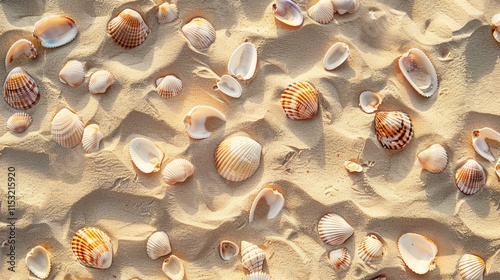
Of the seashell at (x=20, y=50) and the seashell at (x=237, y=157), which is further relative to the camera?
the seashell at (x=20, y=50)

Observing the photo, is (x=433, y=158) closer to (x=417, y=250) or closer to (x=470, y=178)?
(x=470, y=178)

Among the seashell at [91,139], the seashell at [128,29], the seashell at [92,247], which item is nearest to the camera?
the seashell at [92,247]

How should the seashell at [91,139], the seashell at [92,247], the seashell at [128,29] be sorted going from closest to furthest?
the seashell at [92,247] → the seashell at [91,139] → the seashell at [128,29]

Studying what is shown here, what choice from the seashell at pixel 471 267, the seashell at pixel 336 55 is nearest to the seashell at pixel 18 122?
the seashell at pixel 336 55

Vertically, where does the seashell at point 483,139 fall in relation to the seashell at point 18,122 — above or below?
above

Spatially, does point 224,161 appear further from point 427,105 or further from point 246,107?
point 427,105

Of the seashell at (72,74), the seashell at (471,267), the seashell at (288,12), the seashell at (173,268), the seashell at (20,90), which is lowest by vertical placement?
the seashell at (173,268)

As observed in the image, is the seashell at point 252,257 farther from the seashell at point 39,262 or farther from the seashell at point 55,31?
the seashell at point 55,31
